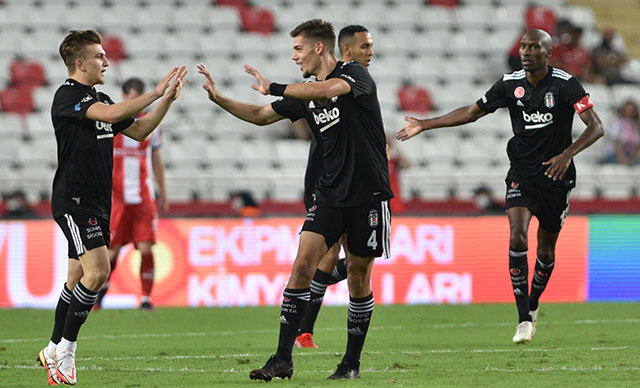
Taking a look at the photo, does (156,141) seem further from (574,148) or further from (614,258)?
(614,258)

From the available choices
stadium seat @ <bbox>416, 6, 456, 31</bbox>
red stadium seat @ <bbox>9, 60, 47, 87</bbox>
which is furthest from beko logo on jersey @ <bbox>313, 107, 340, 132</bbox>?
stadium seat @ <bbox>416, 6, 456, 31</bbox>

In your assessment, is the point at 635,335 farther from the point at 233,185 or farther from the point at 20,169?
the point at 20,169

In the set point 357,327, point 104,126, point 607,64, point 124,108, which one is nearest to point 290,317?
point 357,327

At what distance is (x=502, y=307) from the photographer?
42.1 ft

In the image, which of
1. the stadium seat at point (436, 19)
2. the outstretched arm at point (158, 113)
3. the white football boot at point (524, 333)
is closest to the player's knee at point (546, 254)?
the white football boot at point (524, 333)

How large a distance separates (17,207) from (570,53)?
10.0 metres

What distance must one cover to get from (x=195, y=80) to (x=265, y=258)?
19.3 ft

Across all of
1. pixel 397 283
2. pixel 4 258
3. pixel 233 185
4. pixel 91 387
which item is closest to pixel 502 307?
pixel 397 283

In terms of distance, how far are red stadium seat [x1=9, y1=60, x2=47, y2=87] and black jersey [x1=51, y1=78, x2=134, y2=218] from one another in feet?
37.9

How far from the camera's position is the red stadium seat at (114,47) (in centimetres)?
1864

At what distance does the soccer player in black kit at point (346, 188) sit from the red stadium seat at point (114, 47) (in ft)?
40.9

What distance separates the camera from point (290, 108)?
22.9 ft

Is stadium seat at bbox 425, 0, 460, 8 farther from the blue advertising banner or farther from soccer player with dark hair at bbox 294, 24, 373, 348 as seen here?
soccer player with dark hair at bbox 294, 24, 373, 348

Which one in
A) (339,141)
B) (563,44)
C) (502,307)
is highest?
(563,44)
